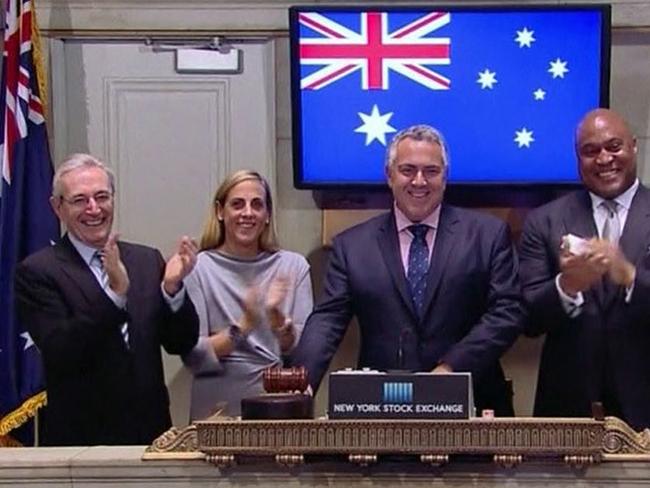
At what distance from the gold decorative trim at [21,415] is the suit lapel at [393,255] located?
154cm

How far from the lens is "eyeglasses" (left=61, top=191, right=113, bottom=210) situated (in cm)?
334

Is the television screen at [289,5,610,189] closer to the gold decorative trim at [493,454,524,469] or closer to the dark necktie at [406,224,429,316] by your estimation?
the dark necktie at [406,224,429,316]

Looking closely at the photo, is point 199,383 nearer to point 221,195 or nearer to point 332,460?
point 221,195

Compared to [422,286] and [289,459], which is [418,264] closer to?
[422,286]

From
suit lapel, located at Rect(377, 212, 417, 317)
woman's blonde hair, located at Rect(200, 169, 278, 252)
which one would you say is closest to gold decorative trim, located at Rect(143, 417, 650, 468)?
suit lapel, located at Rect(377, 212, 417, 317)

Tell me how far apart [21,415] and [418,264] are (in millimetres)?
1692

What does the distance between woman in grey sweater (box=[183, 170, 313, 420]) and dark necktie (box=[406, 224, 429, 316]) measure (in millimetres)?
476

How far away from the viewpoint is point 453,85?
174 inches

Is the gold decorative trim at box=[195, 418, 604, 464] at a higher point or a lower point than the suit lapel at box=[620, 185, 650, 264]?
lower

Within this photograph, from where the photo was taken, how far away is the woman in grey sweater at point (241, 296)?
3725 millimetres

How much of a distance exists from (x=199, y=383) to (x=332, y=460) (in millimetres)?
1160

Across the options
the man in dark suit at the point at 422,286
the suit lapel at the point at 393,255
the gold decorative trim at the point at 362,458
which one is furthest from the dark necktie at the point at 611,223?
the gold decorative trim at the point at 362,458

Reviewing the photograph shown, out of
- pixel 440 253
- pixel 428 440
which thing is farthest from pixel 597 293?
pixel 428 440

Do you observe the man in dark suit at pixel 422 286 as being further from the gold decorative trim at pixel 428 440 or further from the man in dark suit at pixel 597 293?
the gold decorative trim at pixel 428 440
